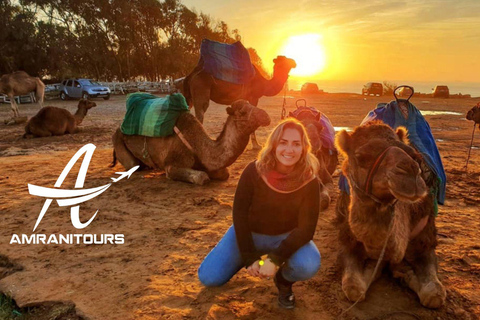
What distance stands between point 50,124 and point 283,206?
10845 mm

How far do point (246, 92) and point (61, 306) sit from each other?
7266 millimetres

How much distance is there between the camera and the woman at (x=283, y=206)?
2795mm

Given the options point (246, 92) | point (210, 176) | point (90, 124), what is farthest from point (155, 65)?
point (210, 176)

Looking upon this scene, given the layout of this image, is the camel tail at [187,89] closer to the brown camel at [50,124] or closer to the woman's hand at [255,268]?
the brown camel at [50,124]

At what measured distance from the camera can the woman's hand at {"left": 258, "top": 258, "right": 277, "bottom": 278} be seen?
8.74 ft

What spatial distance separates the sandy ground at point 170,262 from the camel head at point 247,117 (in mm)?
1112

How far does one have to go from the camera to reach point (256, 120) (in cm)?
582

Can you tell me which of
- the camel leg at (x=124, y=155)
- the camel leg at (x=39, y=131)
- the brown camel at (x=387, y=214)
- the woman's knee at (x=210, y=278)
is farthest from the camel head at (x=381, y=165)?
the camel leg at (x=39, y=131)

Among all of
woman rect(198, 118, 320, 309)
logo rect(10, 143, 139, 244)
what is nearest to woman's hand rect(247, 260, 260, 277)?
woman rect(198, 118, 320, 309)

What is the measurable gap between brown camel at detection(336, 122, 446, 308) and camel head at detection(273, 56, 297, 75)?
7.24m

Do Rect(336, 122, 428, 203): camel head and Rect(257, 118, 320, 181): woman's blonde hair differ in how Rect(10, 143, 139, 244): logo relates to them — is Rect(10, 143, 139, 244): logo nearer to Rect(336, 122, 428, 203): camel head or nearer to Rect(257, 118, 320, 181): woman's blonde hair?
Rect(257, 118, 320, 181): woman's blonde hair

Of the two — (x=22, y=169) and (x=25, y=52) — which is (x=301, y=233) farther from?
(x=25, y=52)

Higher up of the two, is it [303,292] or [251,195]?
[251,195]

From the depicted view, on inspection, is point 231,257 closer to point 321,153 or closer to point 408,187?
point 408,187
